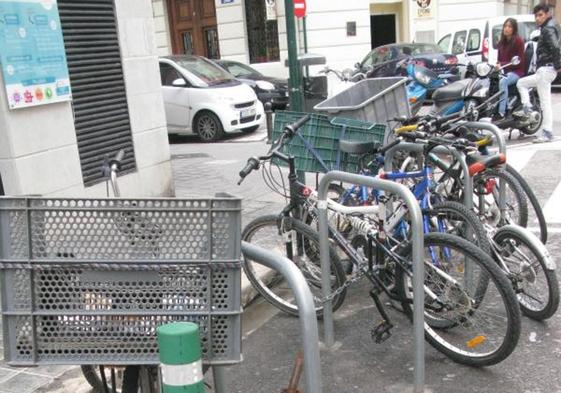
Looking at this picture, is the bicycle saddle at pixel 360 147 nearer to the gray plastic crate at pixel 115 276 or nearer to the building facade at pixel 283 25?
the gray plastic crate at pixel 115 276

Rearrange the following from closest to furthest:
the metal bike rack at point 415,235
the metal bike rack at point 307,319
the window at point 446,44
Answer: the metal bike rack at point 307,319
the metal bike rack at point 415,235
the window at point 446,44

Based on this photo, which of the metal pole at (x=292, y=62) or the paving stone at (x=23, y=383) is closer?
the paving stone at (x=23, y=383)

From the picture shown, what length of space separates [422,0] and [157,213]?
21819 mm

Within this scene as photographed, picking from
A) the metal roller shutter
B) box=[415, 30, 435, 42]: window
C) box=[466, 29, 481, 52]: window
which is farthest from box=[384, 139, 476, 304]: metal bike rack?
box=[415, 30, 435, 42]: window

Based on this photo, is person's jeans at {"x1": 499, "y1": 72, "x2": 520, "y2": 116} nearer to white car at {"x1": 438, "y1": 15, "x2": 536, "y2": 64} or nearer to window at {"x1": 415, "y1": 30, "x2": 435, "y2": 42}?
white car at {"x1": 438, "y1": 15, "x2": 536, "y2": 64}

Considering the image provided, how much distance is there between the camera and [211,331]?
2023mm

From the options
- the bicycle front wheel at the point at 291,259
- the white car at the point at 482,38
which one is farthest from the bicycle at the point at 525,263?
the white car at the point at 482,38

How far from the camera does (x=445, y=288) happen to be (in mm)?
3492

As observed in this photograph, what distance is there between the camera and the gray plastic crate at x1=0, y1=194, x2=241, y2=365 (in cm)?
200

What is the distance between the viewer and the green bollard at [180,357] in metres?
1.91

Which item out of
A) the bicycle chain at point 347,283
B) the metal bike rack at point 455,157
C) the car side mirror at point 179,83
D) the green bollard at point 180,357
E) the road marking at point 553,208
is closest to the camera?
the green bollard at point 180,357

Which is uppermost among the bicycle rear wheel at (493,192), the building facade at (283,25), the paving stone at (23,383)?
the building facade at (283,25)

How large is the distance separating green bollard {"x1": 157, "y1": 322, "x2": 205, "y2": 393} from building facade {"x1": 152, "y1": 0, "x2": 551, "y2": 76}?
1885cm

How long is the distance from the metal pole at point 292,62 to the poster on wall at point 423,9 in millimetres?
17103
